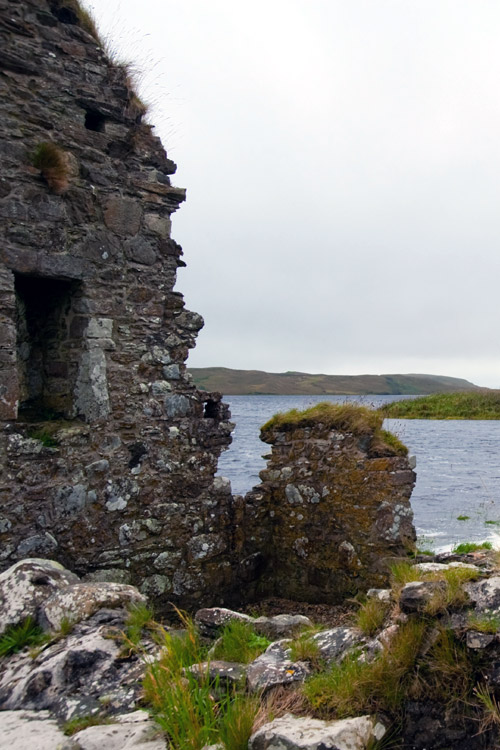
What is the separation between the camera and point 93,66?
6434 mm

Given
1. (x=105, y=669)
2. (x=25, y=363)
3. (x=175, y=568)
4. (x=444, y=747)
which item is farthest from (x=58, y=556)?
(x=444, y=747)

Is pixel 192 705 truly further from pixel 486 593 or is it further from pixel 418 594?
pixel 486 593

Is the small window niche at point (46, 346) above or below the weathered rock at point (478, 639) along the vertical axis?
above

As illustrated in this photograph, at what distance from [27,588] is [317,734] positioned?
2541 millimetres

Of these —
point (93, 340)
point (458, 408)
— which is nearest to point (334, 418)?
point (93, 340)

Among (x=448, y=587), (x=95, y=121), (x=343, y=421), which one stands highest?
(x=95, y=121)

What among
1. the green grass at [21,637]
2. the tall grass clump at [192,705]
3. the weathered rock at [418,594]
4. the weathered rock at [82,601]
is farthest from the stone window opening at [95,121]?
the weathered rock at [418,594]

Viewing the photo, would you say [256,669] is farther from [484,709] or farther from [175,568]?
[175,568]

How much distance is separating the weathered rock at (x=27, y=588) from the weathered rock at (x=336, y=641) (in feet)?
6.30

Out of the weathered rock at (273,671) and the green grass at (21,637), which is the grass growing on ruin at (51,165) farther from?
the weathered rock at (273,671)

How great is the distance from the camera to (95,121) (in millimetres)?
6594

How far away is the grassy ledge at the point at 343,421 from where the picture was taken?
7277 mm

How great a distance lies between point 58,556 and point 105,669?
8.59 ft

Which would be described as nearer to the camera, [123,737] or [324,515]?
[123,737]
